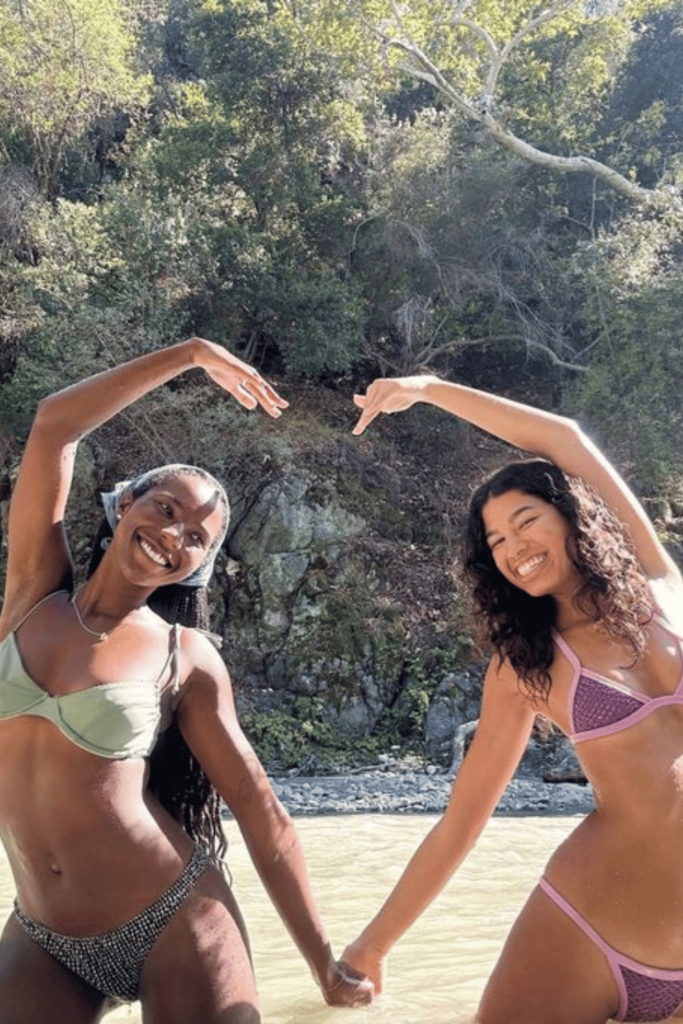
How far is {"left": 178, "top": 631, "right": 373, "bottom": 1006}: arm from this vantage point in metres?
2.29

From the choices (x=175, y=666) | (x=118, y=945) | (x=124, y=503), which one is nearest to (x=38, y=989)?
(x=118, y=945)

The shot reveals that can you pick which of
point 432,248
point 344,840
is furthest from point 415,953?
point 432,248

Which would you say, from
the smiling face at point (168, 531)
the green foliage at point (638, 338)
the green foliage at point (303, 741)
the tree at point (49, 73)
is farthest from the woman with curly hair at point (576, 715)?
the tree at point (49, 73)

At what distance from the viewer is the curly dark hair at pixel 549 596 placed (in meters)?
2.34

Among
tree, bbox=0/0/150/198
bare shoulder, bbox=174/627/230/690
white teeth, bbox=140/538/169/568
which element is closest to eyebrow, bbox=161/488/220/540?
white teeth, bbox=140/538/169/568

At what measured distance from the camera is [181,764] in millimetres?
2387

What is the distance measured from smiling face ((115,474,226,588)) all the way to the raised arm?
0.16 meters

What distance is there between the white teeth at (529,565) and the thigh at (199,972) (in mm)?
904

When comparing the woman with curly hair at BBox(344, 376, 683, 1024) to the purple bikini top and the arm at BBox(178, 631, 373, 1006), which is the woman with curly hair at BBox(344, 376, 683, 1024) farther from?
the arm at BBox(178, 631, 373, 1006)

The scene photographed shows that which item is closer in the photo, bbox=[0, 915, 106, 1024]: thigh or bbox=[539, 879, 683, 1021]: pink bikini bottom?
bbox=[0, 915, 106, 1024]: thigh

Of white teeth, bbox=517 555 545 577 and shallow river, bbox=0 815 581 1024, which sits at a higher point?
white teeth, bbox=517 555 545 577

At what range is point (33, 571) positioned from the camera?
2354 millimetres

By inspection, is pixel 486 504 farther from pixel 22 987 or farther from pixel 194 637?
pixel 22 987

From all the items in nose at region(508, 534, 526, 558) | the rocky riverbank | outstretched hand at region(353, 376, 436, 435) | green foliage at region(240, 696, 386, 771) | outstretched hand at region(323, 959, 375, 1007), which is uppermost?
outstretched hand at region(353, 376, 436, 435)
